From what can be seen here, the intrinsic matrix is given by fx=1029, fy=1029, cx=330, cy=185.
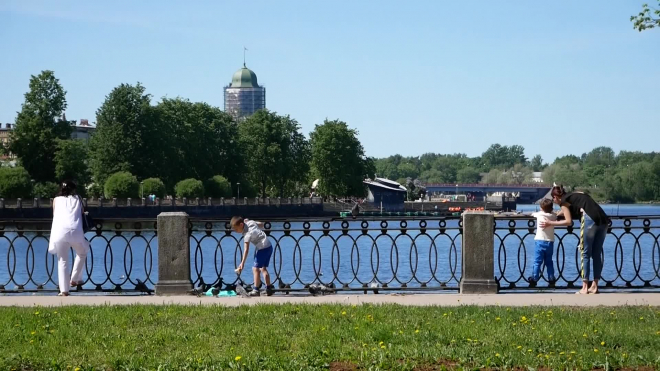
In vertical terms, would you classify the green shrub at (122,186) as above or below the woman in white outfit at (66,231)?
above

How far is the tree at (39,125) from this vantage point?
92.0 meters

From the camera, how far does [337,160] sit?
404 ft

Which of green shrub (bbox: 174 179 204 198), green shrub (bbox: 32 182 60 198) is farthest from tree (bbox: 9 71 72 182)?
green shrub (bbox: 174 179 204 198)

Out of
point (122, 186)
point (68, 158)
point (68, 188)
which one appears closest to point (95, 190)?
point (68, 158)

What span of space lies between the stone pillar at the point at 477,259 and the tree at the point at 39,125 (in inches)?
3178

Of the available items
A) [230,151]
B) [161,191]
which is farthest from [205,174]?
[161,191]

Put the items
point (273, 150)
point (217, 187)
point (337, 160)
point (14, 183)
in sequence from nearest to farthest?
point (14, 183), point (217, 187), point (273, 150), point (337, 160)

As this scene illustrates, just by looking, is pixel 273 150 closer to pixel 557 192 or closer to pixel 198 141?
pixel 198 141

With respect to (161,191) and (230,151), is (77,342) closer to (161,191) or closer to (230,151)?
(161,191)

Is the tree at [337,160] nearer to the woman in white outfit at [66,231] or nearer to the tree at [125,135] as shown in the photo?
the tree at [125,135]

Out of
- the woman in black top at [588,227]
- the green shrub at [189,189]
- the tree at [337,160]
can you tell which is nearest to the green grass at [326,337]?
the woman in black top at [588,227]

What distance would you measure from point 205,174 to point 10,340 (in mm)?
99603

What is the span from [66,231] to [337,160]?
353ft

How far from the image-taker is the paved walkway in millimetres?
14211
